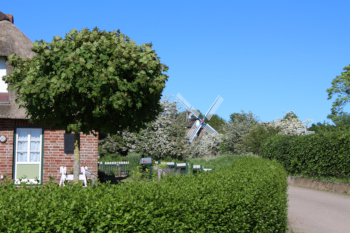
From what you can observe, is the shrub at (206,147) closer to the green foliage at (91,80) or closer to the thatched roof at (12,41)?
the thatched roof at (12,41)

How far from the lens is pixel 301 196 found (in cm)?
1716

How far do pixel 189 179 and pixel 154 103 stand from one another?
3.40 meters

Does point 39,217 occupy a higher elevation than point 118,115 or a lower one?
lower

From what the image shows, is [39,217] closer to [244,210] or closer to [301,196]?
[244,210]

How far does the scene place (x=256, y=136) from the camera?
112 feet

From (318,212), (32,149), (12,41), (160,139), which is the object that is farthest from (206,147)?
(12,41)

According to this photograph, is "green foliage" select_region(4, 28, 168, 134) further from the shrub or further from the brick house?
the shrub

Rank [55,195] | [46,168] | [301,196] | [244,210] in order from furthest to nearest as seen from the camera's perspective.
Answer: [301,196] < [46,168] < [244,210] < [55,195]

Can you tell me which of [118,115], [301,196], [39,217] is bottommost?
[301,196]

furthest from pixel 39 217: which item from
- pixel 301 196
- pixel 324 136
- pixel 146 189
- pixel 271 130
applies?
pixel 271 130

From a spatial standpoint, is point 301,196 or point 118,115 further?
point 301,196

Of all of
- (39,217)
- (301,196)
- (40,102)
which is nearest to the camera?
(39,217)

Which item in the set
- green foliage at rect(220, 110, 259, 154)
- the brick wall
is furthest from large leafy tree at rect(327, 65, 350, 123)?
the brick wall

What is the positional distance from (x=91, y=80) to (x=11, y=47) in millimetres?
7664
